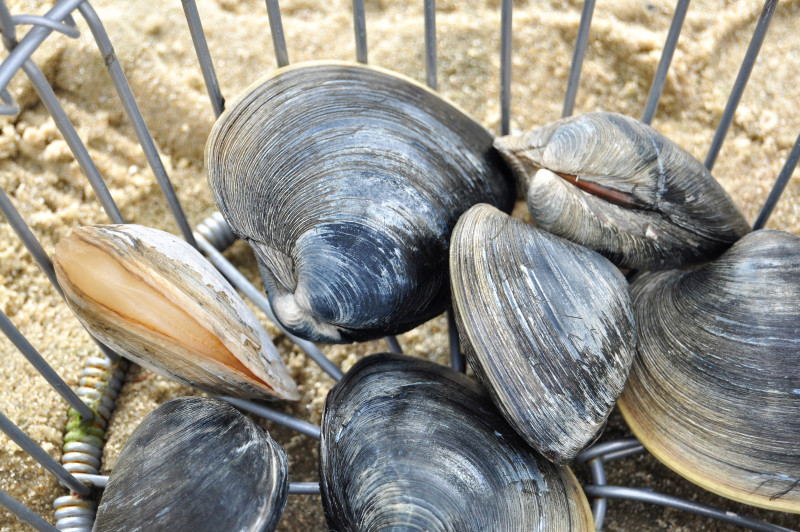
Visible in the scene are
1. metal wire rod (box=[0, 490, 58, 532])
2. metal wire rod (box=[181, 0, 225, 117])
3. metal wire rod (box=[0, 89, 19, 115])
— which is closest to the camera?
metal wire rod (box=[0, 89, 19, 115])

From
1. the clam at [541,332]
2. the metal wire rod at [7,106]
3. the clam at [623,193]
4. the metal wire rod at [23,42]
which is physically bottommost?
the clam at [541,332]


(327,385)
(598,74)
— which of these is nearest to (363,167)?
(327,385)

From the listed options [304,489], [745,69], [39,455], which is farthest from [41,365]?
[745,69]

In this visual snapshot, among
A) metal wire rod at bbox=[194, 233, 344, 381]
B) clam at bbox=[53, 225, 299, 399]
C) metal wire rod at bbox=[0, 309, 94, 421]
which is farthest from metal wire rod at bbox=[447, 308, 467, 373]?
metal wire rod at bbox=[0, 309, 94, 421]

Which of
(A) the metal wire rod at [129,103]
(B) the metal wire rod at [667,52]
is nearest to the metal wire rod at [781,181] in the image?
(B) the metal wire rod at [667,52]

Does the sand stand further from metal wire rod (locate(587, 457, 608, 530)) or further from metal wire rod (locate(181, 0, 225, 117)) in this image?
metal wire rod (locate(181, 0, 225, 117))

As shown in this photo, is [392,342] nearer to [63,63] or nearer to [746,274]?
[746,274]

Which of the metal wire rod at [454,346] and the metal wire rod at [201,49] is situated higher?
the metal wire rod at [201,49]

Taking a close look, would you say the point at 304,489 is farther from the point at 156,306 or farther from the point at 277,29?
the point at 277,29

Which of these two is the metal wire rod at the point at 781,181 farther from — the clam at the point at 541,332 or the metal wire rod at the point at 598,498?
the metal wire rod at the point at 598,498
